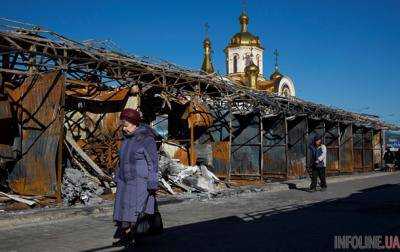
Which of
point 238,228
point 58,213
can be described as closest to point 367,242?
point 238,228

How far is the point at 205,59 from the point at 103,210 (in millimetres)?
52233

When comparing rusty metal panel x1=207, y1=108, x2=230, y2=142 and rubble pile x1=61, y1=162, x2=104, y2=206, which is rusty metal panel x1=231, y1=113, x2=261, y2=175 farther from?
rubble pile x1=61, y1=162, x2=104, y2=206

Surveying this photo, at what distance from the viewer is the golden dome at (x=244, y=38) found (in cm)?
6162

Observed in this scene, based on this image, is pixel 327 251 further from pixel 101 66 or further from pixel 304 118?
pixel 304 118

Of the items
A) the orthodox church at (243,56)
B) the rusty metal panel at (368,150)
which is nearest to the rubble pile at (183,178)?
the rusty metal panel at (368,150)

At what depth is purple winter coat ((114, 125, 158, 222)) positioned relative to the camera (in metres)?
6.15

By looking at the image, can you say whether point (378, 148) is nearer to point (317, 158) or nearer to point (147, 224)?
point (317, 158)

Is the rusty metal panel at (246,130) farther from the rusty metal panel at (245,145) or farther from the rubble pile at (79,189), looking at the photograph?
the rubble pile at (79,189)

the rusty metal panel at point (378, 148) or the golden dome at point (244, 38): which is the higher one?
the golden dome at point (244, 38)

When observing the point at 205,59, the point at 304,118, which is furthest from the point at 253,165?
the point at 205,59

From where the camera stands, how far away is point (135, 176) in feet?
20.4

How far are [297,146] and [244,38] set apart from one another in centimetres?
4130

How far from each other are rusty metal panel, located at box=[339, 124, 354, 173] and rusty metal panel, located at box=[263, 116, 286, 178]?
8181mm

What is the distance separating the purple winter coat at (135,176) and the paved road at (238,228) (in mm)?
629
